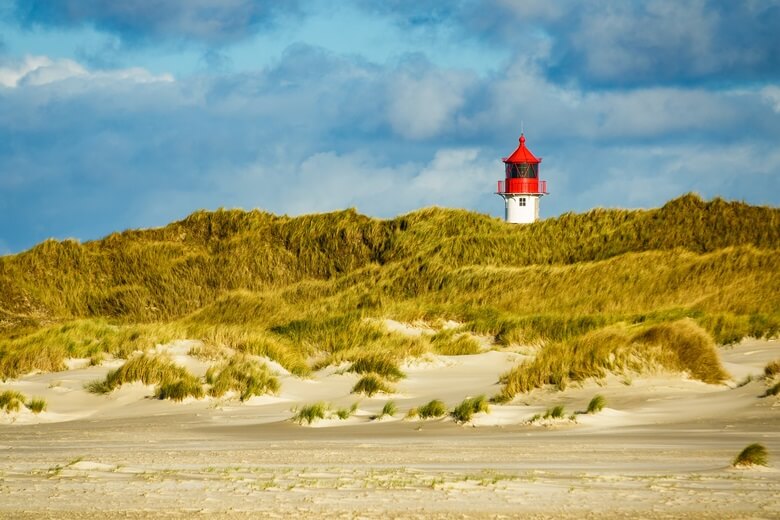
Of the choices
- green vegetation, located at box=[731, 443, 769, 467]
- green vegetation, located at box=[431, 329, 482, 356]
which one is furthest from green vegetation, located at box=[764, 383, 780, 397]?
green vegetation, located at box=[431, 329, 482, 356]

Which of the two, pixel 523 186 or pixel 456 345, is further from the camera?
pixel 523 186

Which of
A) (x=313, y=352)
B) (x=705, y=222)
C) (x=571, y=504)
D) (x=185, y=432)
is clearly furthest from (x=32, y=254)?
(x=571, y=504)

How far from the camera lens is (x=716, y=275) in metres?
25.8

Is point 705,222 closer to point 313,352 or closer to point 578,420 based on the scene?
point 313,352

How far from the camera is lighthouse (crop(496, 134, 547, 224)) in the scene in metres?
59.7

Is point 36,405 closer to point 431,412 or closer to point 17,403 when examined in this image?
point 17,403

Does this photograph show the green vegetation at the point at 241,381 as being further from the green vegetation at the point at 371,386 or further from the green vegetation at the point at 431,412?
the green vegetation at the point at 431,412

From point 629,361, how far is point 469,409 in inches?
112

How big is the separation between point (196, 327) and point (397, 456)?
15.0 meters

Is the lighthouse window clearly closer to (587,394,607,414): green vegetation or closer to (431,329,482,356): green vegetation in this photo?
(431,329,482,356): green vegetation

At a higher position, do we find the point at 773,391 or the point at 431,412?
the point at 773,391

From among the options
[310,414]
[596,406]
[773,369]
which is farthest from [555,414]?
[773,369]

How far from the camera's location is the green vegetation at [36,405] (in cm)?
1322

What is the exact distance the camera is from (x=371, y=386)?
14258 millimetres
